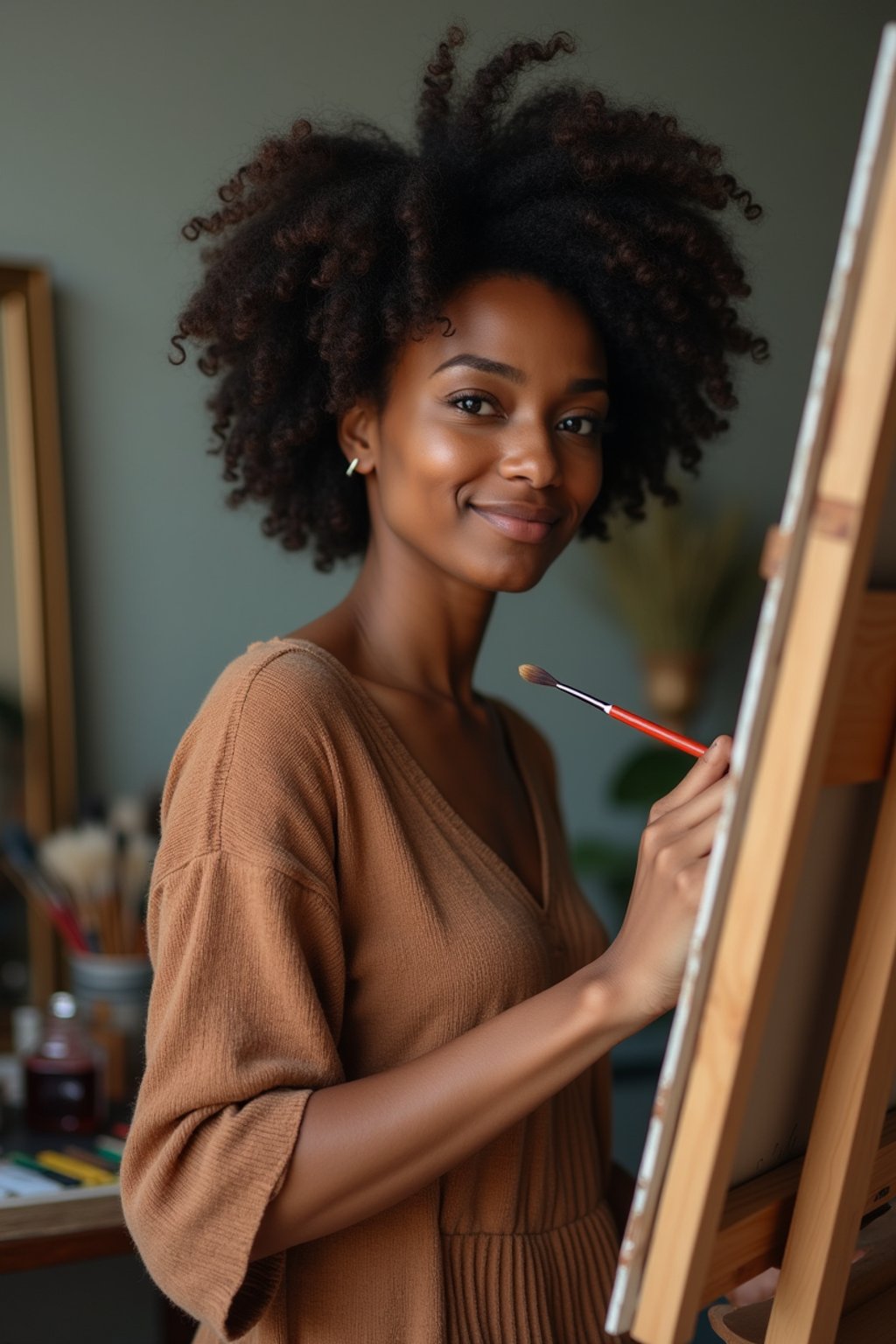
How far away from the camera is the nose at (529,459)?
1189 millimetres

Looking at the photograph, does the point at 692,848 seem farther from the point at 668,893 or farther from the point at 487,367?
the point at 487,367

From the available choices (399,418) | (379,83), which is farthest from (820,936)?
(379,83)

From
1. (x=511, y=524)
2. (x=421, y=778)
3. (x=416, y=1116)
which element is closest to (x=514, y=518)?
(x=511, y=524)

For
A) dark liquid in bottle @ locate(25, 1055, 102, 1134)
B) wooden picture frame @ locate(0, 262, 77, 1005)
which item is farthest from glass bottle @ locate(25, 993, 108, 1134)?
wooden picture frame @ locate(0, 262, 77, 1005)

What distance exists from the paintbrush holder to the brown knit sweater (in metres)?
0.80

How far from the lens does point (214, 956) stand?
3.15 ft

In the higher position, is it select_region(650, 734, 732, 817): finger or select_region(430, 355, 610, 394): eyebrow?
select_region(430, 355, 610, 394): eyebrow

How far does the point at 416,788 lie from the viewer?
1175 millimetres

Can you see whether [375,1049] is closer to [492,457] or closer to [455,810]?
[455,810]

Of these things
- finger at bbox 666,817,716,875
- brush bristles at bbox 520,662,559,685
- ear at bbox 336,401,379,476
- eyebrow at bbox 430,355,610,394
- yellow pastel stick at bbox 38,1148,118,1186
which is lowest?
yellow pastel stick at bbox 38,1148,118,1186

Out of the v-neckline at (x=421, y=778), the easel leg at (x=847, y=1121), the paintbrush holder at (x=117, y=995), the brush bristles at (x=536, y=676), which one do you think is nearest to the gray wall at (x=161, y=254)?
the paintbrush holder at (x=117, y=995)

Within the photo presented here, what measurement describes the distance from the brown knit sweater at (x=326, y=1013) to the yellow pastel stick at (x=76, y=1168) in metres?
0.65

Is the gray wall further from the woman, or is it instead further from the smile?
the smile

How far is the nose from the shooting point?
3.90 feet
